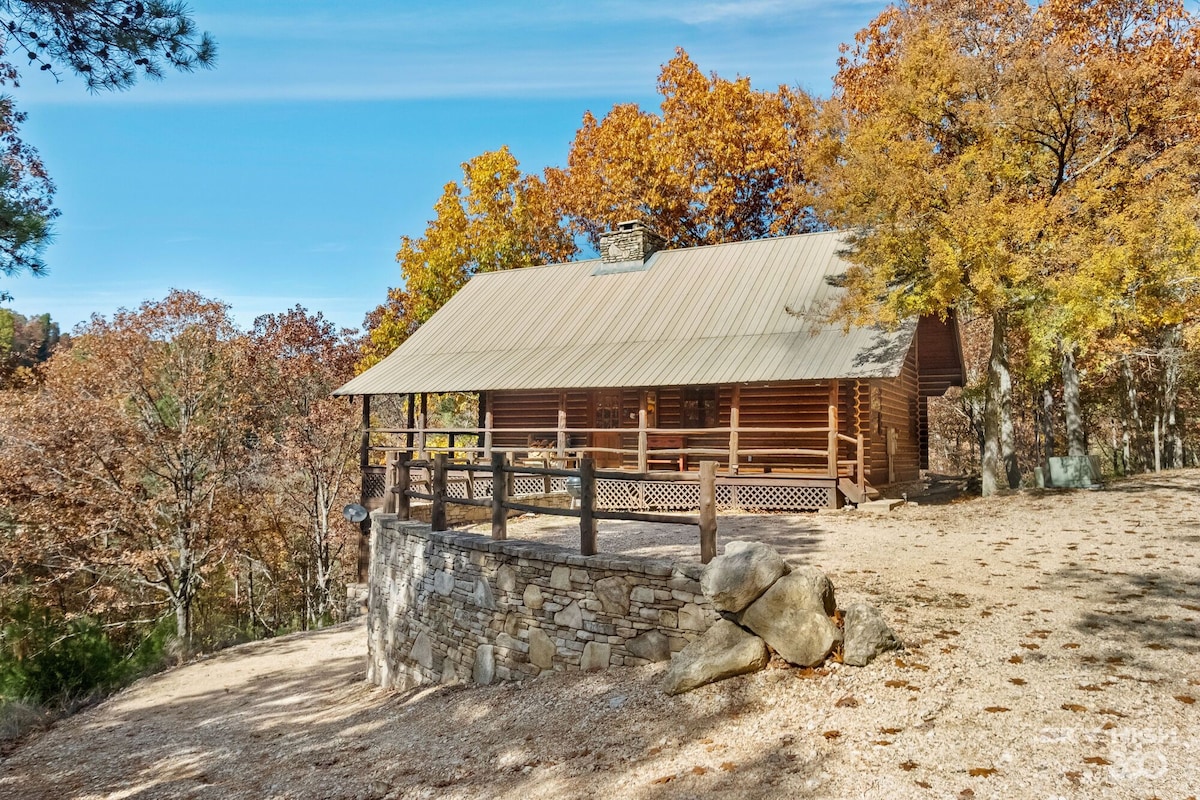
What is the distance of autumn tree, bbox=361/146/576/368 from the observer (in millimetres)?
30609

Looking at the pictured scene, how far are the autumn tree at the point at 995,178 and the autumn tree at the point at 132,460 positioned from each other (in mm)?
16026

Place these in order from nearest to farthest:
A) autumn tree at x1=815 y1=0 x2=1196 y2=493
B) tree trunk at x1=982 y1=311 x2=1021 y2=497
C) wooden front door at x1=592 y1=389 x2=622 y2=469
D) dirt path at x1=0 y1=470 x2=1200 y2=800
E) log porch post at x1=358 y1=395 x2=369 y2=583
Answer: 1. dirt path at x1=0 y1=470 x2=1200 y2=800
2. autumn tree at x1=815 y1=0 x2=1196 y2=493
3. tree trunk at x1=982 y1=311 x2=1021 y2=497
4. log porch post at x1=358 y1=395 x2=369 y2=583
5. wooden front door at x1=592 y1=389 x2=622 y2=469

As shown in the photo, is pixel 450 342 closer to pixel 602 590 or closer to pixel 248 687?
pixel 248 687

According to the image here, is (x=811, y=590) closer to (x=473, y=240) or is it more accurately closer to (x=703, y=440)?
(x=703, y=440)

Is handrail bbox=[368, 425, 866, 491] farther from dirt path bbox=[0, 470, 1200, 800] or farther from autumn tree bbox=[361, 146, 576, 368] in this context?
autumn tree bbox=[361, 146, 576, 368]

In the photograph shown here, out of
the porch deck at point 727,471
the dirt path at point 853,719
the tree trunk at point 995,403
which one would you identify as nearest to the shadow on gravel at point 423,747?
the dirt path at point 853,719

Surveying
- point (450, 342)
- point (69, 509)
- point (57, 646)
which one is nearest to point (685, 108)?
point (450, 342)

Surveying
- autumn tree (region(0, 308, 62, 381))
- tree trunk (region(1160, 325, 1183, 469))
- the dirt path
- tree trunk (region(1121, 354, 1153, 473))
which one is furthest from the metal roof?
tree trunk (region(1121, 354, 1153, 473))

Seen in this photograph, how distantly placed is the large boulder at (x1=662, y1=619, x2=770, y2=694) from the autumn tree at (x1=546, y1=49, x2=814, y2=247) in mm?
23803

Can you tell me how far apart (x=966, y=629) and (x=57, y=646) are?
16.0 m

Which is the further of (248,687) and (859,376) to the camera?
(859,376)

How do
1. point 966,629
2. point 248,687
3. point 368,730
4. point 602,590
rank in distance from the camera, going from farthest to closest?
point 248,687 → point 368,730 → point 602,590 → point 966,629

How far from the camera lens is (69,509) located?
697 inches

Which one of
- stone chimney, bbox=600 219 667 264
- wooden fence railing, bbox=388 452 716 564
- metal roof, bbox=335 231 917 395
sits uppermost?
stone chimney, bbox=600 219 667 264
